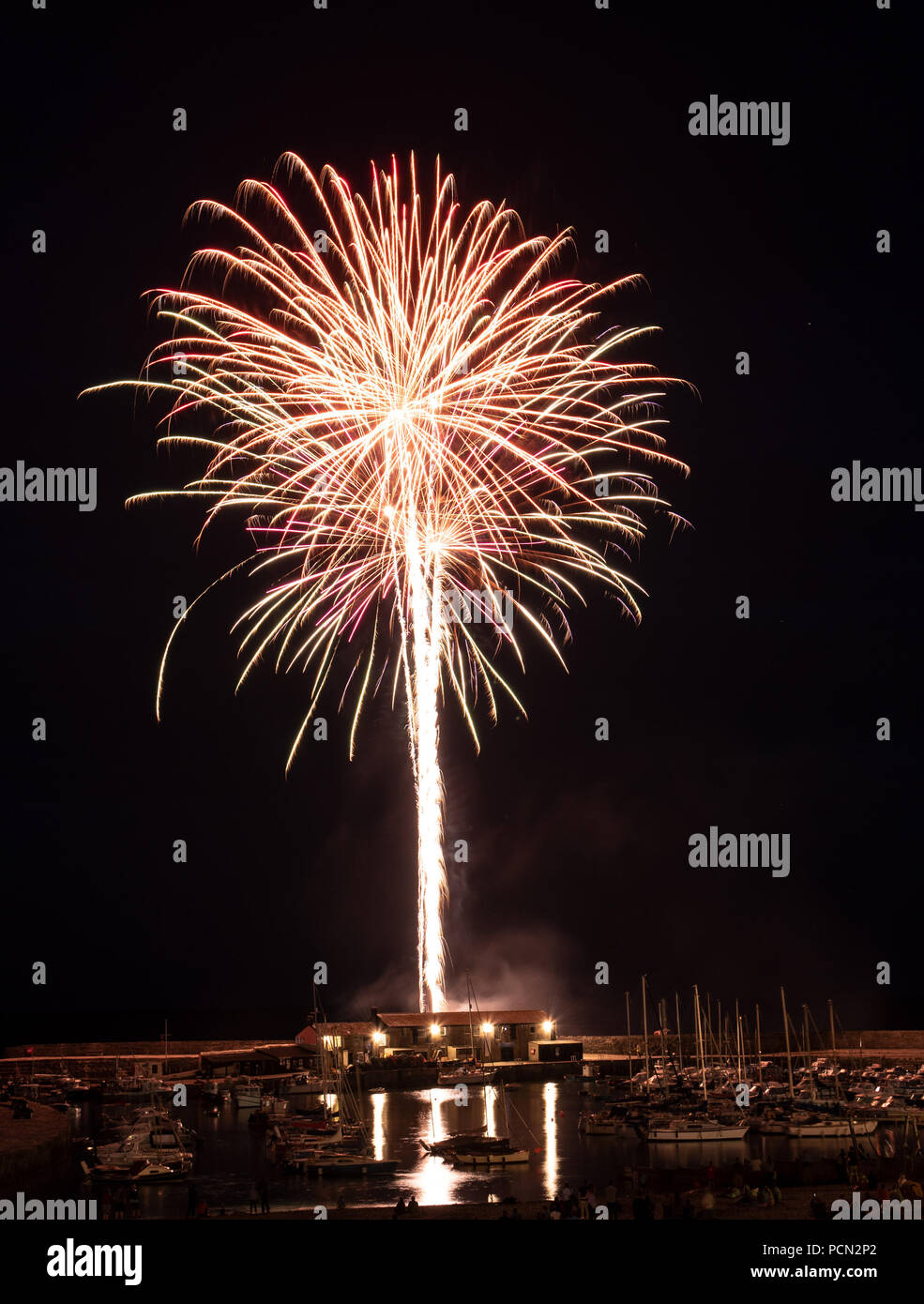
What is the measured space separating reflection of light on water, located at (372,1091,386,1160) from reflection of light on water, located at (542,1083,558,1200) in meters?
5.36

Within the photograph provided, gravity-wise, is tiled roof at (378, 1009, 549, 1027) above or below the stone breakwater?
below

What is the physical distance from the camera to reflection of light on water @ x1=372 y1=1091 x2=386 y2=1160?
47.8m

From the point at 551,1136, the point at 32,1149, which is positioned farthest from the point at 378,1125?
the point at 32,1149

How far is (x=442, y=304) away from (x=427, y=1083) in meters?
46.1

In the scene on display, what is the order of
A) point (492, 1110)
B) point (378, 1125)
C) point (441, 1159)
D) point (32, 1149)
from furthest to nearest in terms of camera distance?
1. point (492, 1110)
2. point (378, 1125)
3. point (441, 1159)
4. point (32, 1149)

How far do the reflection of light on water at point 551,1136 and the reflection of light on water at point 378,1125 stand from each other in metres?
5.36

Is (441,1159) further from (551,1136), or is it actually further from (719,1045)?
(719,1045)

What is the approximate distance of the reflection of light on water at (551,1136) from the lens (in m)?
40.5

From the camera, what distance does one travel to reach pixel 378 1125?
56.1 metres

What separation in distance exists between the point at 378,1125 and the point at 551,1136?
752cm

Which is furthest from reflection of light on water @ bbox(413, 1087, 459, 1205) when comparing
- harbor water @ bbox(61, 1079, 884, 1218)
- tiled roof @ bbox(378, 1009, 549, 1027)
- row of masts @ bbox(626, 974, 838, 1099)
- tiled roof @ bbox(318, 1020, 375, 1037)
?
tiled roof @ bbox(318, 1020, 375, 1037)

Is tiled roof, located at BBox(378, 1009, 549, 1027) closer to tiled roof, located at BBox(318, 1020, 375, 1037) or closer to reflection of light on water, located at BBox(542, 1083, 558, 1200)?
Result: tiled roof, located at BBox(318, 1020, 375, 1037)

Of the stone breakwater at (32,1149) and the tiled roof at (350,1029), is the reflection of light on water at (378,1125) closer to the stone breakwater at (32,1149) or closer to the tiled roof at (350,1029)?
the stone breakwater at (32,1149)

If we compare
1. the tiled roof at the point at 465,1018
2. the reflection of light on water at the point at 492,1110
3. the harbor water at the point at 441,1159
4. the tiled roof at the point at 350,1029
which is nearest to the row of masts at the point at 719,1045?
the tiled roof at the point at 465,1018
